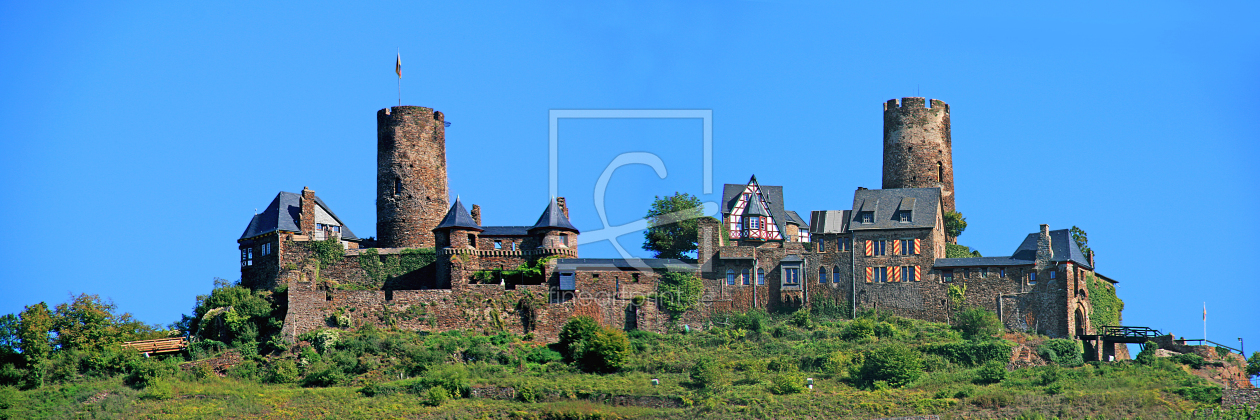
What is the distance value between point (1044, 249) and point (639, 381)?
Answer: 21.9 meters

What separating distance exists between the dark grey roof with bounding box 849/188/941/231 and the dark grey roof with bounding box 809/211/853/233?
52 centimetres

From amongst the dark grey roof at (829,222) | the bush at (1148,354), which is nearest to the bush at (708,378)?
the dark grey roof at (829,222)

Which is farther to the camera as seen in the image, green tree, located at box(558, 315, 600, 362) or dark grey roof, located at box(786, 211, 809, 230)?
dark grey roof, located at box(786, 211, 809, 230)

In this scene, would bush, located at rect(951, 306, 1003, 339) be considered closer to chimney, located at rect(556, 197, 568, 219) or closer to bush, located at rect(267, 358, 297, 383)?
chimney, located at rect(556, 197, 568, 219)

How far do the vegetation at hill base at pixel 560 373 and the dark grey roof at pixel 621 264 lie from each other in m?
4.01

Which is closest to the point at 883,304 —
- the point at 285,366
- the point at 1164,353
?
the point at 1164,353

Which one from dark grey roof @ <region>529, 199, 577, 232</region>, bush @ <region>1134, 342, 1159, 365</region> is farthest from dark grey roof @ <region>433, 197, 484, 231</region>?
bush @ <region>1134, 342, 1159, 365</region>

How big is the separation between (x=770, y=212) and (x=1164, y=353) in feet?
68.0

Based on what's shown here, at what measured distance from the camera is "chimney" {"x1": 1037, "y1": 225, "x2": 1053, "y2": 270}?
82.4m

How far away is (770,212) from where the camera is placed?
87.5 m

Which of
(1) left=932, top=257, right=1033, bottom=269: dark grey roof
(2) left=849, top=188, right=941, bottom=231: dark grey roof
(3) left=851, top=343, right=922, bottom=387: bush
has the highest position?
(2) left=849, top=188, right=941, bottom=231: dark grey roof

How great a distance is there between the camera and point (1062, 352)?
260 ft

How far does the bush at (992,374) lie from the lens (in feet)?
250

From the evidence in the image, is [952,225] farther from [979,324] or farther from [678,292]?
[678,292]
